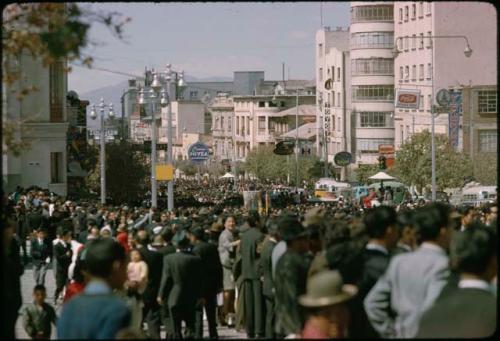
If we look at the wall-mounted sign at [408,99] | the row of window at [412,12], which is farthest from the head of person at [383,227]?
the row of window at [412,12]

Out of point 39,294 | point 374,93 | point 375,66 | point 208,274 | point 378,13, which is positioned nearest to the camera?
point 39,294

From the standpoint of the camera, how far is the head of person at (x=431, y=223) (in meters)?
10.5

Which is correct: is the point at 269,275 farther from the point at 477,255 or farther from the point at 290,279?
the point at 477,255

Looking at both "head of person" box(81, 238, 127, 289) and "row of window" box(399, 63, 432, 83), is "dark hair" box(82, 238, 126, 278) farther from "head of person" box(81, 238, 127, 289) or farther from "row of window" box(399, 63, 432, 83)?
"row of window" box(399, 63, 432, 83)

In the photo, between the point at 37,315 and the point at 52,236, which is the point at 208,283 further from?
the point at 52,236

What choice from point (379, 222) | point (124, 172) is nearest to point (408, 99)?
point (124, 172)

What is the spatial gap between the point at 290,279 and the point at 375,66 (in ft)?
302

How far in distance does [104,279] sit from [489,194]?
163 feet

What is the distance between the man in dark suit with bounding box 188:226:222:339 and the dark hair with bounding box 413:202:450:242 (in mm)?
6650

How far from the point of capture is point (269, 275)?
1614cm

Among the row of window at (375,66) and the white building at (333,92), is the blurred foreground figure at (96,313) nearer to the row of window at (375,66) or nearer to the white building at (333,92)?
the row of window at (375,66)

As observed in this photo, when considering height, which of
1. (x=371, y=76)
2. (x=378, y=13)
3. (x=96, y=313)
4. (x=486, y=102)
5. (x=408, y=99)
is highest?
(x=378, y=13)

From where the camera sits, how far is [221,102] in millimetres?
179500

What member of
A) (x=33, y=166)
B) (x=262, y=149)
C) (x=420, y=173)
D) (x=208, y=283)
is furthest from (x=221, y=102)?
(x=208, y=283)
